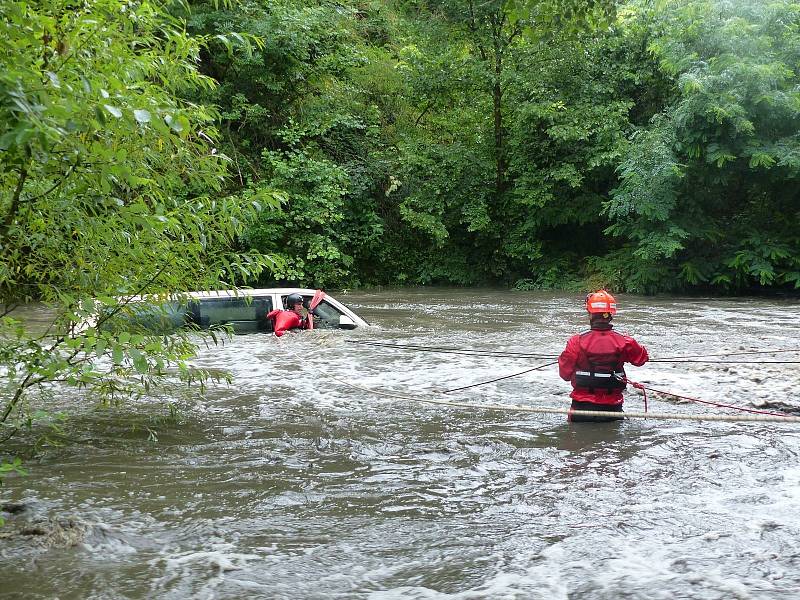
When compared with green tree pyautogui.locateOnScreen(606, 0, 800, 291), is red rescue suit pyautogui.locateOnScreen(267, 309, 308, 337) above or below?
below

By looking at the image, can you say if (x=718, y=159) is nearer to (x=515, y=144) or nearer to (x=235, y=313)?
(x=515, y=144)

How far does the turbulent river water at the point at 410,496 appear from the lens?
4.18 m

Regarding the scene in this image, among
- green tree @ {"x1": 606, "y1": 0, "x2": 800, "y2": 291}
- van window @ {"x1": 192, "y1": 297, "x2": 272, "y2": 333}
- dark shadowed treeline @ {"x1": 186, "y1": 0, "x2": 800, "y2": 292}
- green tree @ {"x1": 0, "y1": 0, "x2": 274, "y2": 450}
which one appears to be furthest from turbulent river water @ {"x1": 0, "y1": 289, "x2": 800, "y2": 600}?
dark shadowed treeline @ {"x1": 186, "y1": 0, "x2": 800, "y2": 292}

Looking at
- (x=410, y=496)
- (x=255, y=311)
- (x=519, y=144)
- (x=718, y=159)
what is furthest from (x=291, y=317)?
(x=519, y=144)

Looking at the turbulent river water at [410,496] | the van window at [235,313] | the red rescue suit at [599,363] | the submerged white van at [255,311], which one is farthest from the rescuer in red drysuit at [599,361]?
the van window at [235,313]

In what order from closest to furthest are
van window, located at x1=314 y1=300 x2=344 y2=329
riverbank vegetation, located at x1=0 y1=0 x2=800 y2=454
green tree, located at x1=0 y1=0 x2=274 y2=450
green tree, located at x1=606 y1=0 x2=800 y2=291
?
green tree, located at x1=0 y1=0 x2=274 y2=450, van window, located at x1=314 y1=300 x2=344 y2=329, green tree, located at x1=606 y1=0 x2=800 y2=291, riverbank vegetation, located at x1=0 y1=0 x2=800 y2=454

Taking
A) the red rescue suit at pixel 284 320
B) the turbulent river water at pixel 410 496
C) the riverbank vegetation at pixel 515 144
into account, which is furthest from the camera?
the riverbank vegetation at pixel 515 144

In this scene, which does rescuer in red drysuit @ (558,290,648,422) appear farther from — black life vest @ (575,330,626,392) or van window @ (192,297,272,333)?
van window @ (192,297,272,333)

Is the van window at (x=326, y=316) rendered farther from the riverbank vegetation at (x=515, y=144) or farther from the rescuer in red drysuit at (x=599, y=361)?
the rescuer in red drysuit at (x=599, y=361)

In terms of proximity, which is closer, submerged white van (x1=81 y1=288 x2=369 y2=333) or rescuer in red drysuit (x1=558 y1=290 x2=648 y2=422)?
rescuer in red drysuit (x1=558 y1=290 x2=648 y2=422)

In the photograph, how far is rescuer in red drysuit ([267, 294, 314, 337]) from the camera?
11031mm

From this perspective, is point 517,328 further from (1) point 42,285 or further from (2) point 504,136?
(2) point 504,136

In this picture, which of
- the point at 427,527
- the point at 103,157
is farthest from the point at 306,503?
the point at 103,157

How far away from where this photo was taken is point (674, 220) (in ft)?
69.1
